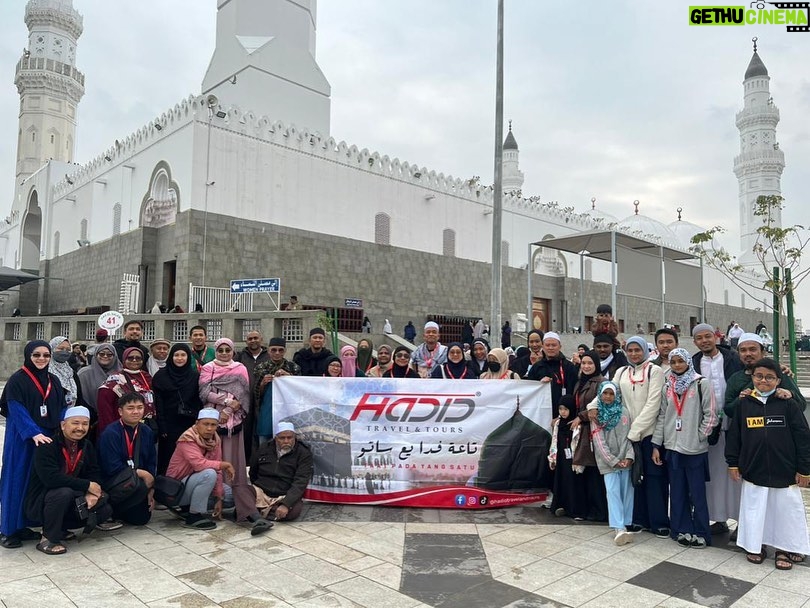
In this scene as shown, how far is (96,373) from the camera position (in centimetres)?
491

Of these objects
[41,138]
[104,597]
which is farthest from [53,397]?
[41,138]

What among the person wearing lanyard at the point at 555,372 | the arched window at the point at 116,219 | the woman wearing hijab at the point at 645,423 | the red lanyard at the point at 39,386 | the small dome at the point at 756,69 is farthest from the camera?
the small dome at the point at 756,69

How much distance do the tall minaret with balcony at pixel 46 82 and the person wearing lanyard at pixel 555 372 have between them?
38.5m

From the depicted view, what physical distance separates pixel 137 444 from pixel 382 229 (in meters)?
16.8

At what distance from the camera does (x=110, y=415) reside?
14.9ft

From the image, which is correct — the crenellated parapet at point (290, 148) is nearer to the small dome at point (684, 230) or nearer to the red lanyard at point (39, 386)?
the red lanyard at point (39, 386)

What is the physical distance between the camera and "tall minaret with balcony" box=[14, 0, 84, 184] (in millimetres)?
34406

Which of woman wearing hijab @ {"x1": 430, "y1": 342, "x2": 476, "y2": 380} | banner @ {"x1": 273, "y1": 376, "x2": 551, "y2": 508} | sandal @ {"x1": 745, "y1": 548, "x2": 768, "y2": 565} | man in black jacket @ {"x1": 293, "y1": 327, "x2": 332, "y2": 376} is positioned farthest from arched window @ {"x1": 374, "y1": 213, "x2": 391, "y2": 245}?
sandal @ {"x1": 745, "y1": 548, "x2": 768, "y2": 565}

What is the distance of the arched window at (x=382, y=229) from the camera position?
2055 centimetres

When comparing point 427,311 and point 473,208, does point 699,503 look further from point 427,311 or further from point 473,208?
point 473,208

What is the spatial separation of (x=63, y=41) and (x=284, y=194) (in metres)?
26.5

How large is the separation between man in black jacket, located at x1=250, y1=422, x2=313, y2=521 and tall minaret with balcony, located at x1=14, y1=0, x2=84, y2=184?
37613 millimetres

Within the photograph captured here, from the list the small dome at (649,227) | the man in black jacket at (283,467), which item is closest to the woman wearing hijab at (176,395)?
the man in black jacket at (283,467)

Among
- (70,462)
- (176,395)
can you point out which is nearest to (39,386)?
(70,462)
